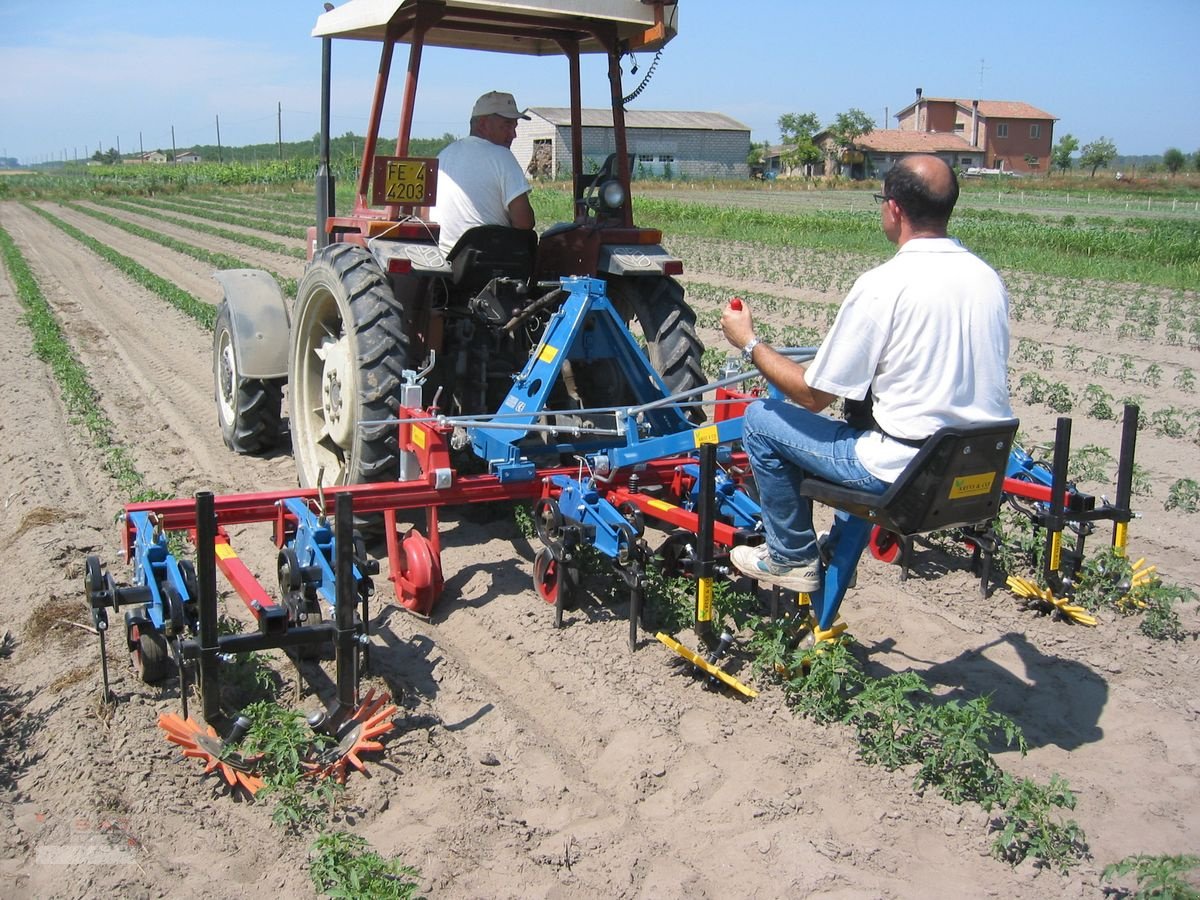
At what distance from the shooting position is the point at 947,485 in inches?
130

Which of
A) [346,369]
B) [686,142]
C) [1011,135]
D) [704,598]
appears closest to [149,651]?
[704,598]

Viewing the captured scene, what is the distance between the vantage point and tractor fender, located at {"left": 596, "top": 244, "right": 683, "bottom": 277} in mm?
5531

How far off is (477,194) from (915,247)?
269 cm

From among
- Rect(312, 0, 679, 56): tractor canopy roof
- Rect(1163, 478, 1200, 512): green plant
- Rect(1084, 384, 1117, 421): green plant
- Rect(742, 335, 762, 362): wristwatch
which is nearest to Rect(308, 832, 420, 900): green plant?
Rect(742, 335, 762, 362): wristwatch

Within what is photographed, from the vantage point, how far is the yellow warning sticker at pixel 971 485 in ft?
10.9

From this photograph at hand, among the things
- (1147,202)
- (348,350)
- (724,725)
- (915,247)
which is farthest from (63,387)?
(1147,202)

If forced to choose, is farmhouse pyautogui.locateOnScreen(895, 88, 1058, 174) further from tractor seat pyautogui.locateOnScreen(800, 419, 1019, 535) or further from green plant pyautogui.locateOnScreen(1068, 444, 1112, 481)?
tractor seat pyautogui.locateOnScreen(800, 419, 1019, 535)

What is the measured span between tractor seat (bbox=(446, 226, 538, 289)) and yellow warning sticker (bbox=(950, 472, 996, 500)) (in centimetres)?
284

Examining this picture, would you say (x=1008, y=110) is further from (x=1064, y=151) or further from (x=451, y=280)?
(x=451, y=280)

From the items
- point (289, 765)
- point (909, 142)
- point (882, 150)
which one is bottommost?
point (289, 765)

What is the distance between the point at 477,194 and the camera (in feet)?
18.0

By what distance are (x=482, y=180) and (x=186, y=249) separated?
17.5 meters

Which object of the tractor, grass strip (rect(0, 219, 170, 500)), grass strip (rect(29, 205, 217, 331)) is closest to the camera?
the tractor

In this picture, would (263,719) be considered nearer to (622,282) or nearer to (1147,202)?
(622,282)
